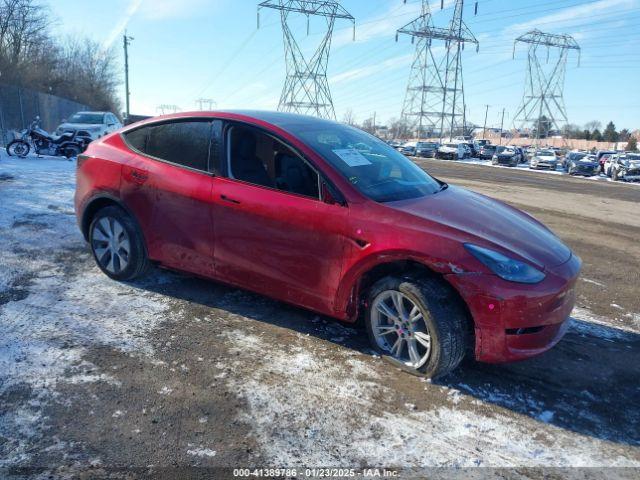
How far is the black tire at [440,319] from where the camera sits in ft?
9.65

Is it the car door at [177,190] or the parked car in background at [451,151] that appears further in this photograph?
the parked car in background at [451,151]

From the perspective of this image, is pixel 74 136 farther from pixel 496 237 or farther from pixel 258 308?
pixel 496 237

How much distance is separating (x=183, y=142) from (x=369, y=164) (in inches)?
64.2

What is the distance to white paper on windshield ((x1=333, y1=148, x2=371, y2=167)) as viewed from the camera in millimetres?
3635

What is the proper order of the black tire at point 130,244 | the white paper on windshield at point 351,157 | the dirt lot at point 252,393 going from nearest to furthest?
1. the dirt lot at point 252,393
2. the white paper on windshield at point 351,157
3. the black tire at point 130,244

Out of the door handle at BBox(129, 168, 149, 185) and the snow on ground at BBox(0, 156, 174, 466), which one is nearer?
the snow on ground at BBox(0, 156, 174, 466)

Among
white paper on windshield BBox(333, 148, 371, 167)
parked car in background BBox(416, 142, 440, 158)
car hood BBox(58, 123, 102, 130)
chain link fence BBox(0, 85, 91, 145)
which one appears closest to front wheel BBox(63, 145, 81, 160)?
car hood BBox(58, 123, 102, 130)

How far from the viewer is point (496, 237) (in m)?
3.15

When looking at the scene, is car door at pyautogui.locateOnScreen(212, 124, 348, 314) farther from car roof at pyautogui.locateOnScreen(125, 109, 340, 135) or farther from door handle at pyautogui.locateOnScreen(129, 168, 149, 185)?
door handle at pyautogui.locateOnScreen(129, 168, 149, 185)

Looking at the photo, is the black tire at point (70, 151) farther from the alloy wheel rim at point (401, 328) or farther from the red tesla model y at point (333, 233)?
the alloy wheel rim at point (401, 328)

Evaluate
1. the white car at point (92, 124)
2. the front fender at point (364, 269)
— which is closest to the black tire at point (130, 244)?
the front fender at point (364, 269)

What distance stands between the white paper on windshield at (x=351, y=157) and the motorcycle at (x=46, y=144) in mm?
13958

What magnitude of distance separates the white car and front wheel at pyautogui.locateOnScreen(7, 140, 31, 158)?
2.18 metres

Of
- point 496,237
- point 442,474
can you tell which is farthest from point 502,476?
point 496,237
